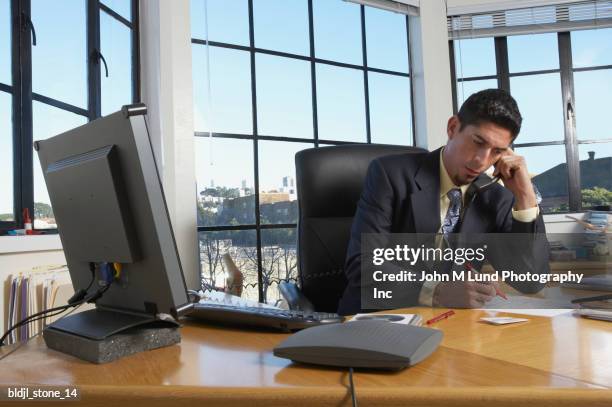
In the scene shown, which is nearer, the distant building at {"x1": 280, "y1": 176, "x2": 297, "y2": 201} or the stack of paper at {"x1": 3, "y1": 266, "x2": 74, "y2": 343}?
the stack of paper at {"x1": 3, "y1": 266, "x2": 74, "y2": 343}

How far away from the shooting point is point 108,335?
0.73m

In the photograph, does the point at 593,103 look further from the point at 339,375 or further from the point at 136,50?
the point at 339,375

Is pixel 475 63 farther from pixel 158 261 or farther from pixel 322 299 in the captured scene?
pixel 158 261

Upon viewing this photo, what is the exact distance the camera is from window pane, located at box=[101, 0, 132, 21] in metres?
2.45

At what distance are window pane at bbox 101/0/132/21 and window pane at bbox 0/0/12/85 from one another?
2.12ft

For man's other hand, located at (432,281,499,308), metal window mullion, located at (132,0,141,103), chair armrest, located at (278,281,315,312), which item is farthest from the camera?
metal window mullion, located at (132,0,141,103)

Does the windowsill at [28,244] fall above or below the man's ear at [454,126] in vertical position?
below

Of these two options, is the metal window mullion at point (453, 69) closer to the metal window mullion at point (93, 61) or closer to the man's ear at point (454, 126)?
the man's ear at point (454, 126)

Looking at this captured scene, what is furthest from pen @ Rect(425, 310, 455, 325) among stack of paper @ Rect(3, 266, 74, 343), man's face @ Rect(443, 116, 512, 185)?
stack of paper @ Rect(3, 266, 74, 343)

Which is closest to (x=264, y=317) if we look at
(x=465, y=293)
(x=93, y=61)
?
(x=465, y=293)

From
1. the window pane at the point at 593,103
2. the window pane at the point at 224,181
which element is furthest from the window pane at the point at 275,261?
the window pane at the point at 593,103

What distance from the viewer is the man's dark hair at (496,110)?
1.57 meters

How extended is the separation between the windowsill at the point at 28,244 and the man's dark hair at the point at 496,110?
4.87ft

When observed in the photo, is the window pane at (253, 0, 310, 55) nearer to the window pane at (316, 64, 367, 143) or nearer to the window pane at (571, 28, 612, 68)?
the window pane at (316, 64, 367, 143)
